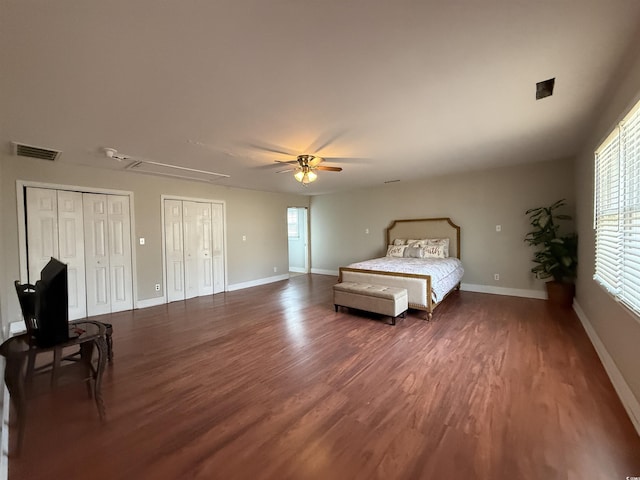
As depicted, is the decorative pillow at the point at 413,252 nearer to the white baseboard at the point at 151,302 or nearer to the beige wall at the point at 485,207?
the beige wall at the point at 485,207

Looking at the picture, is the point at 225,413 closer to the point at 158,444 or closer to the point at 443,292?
the point at 158,444

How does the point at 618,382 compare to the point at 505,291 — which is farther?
the point at 505,291

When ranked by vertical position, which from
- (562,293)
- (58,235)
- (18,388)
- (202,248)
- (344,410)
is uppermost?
(58,235)

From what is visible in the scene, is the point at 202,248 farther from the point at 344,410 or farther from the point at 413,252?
the point at 344,410

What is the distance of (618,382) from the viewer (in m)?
2.12

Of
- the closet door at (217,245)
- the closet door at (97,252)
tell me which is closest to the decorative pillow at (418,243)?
the closet door at (217,245)

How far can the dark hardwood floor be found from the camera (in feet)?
4.92

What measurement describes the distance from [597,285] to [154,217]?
6427mm

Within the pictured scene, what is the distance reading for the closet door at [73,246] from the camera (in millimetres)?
4004

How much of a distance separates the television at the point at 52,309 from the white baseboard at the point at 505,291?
20.1ft

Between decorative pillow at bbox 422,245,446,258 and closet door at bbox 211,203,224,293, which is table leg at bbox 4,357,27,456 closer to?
closet door at bbox 211,203,224,293

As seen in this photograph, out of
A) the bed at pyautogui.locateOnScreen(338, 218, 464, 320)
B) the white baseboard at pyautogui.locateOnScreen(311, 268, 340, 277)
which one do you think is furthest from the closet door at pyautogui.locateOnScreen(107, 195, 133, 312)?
the white baseboard at pyautogui.locateOnScreen(311, 268, 340, 277)

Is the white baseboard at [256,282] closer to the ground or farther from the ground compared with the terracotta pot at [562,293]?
closer to the ground

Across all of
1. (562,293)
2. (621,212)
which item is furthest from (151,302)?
(562,293)
